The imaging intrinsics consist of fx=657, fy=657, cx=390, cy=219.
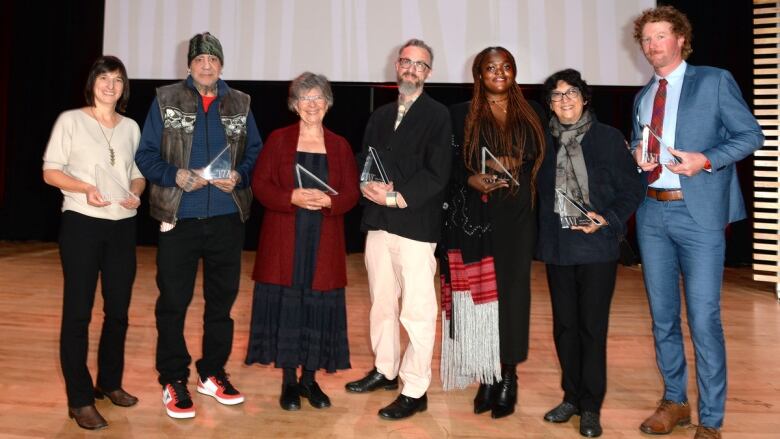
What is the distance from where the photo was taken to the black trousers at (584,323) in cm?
264

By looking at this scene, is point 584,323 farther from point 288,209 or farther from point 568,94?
point 288,209

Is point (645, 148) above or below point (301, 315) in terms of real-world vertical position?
above

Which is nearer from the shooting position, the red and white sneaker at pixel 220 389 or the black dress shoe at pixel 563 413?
the black dress shoe at pixel 563 413

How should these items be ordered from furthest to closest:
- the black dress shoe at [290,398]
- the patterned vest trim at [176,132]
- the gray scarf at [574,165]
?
the black dress shoe at [290,398] < the patterned vest trim at [176,132] < the gray scarf at [574,165]

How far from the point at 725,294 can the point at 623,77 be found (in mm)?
2286

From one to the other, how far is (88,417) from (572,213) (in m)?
2.09

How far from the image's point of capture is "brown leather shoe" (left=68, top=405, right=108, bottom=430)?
8.57ft

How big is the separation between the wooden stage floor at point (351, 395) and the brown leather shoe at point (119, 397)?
3 centimetres

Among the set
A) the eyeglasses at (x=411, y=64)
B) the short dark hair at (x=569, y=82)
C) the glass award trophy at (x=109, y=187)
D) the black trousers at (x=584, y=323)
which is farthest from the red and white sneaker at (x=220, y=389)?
the short dark hair at (x=569, y=82)

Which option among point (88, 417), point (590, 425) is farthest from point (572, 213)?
point (88, 417)

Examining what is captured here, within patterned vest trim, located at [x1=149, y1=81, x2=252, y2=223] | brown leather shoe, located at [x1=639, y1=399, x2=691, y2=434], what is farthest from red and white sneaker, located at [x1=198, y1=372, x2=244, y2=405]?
brown leather shoe, located at [x1=639, y1=399, x2=691, y2=434]

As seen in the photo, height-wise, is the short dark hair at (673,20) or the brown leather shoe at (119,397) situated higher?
the short dark hair at (673,20)

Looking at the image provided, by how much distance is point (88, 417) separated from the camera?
2.63 meters

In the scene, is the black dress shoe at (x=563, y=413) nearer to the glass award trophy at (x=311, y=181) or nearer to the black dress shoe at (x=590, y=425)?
the black dress shoe at (x=590, y=425)
